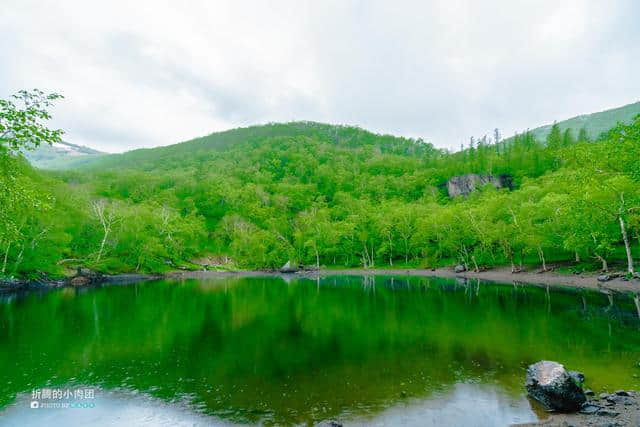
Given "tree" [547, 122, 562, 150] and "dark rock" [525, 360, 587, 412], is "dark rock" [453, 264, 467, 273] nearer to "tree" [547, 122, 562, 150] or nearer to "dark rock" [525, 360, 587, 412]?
"dark rock" [525, 360, 587, 412]

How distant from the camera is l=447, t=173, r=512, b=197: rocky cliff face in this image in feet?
500

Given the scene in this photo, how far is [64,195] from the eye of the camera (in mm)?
87812

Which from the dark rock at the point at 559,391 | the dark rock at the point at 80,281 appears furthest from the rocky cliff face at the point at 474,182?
the dark rock at the point at 559,391

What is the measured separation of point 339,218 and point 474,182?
195ft

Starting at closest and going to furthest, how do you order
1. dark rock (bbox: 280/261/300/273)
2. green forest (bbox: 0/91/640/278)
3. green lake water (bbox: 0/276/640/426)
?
green lake water (bbox: 0/276/640/426), green forest (bbox: 0/91/640/278), dark rock (bbox: 280/261/300/273)

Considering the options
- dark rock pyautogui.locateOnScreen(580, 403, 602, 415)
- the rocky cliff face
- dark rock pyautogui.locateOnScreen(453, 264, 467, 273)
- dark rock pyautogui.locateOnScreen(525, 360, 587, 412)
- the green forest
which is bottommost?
dark rock pyautogui.locateOnScreen(580, 403, 602, 415)

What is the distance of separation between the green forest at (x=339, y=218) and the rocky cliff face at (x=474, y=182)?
315 centimetres

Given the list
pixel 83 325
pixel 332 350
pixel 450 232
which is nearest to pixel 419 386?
pixel 332 350

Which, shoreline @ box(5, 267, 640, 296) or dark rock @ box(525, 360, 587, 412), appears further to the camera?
shoreline @ box(5, 267, 640, 296)

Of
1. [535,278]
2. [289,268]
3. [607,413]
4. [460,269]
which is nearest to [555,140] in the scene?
[460,269]

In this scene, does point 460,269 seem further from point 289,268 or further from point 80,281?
point 80,281

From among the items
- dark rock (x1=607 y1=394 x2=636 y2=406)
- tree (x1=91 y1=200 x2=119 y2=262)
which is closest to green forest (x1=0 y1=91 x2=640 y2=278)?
tree (x1=91 y1=200 x2=119 y2=262)

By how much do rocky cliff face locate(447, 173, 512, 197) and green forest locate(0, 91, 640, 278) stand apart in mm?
3151

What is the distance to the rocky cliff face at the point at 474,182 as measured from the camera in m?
152
